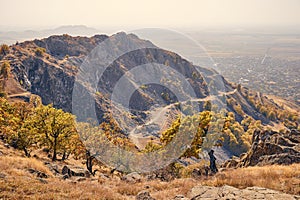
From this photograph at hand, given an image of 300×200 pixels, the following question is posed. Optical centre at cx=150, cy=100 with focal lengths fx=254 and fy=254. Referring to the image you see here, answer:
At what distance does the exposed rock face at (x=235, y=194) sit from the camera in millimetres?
11883

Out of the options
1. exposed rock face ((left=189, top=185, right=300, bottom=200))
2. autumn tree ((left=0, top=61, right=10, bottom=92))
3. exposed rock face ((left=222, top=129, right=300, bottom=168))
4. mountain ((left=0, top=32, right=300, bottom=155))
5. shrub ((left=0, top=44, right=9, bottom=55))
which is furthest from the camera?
shrub ((left=0, top=44, right=9, bottom=55))

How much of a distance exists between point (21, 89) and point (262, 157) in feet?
266

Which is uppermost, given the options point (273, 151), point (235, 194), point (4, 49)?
point (4, 49)

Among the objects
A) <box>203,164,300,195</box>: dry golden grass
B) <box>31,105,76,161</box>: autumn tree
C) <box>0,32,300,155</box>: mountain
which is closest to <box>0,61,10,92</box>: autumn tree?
<box>0,32,300,155</box>: mountain

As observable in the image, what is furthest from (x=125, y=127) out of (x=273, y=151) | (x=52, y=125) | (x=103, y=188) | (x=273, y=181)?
(x=273, y=181)

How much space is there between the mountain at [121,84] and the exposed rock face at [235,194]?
68216 mm

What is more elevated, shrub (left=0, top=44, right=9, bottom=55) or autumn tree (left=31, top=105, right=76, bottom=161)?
shrub (left=0, top=44, right=9, bottom=55)

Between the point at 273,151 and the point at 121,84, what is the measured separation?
10593cm

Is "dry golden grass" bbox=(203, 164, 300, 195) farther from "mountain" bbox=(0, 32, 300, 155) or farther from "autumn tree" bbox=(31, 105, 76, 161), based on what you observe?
"mountain" bbox=(0, 32, 300, 155)

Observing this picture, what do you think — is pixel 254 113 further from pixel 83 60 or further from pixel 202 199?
pixel 202 199

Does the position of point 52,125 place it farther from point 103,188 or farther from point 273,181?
point 273,181

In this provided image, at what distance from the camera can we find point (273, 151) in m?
25.3

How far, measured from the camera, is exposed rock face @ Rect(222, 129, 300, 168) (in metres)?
22.2

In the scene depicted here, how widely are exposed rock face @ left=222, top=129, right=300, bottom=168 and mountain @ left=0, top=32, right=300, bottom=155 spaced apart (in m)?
55.9
